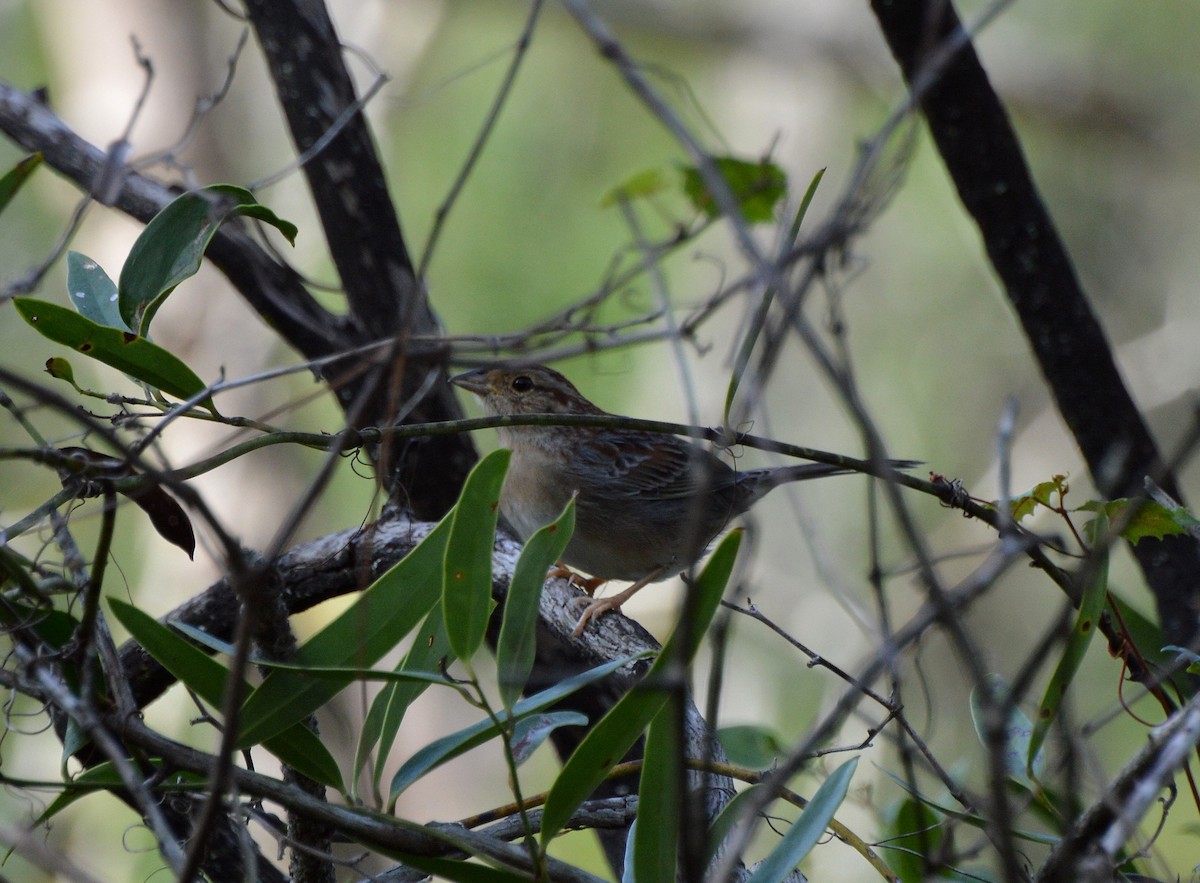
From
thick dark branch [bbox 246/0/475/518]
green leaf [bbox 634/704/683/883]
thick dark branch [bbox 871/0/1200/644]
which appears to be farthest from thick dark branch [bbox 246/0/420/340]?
green leaf [bbox 634/704/683/883]

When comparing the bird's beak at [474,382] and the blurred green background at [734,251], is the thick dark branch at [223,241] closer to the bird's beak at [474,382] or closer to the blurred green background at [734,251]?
the bird's beak at [474,382]

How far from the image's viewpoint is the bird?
409cm

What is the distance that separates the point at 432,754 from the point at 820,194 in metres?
7.91

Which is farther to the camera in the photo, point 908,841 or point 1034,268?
point 1034,268

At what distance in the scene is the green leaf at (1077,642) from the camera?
5.42 ft

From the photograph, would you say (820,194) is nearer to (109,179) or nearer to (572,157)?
(572,157)

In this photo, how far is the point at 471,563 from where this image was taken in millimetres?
1598

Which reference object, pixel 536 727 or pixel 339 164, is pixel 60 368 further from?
pixel 339 164

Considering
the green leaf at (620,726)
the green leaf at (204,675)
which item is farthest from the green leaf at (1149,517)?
the green leaf at (204,675)

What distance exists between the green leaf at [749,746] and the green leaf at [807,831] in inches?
43.4

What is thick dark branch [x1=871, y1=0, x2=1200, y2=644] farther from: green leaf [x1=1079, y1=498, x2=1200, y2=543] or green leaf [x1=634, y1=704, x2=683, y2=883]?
green leaf [x1=634, y1=704, x2=683, y2=883]

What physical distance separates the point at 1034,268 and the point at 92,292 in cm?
217

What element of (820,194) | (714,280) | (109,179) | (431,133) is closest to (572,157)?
(431,133)

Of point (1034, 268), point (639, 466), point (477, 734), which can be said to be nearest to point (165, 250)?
point (477, 734)
